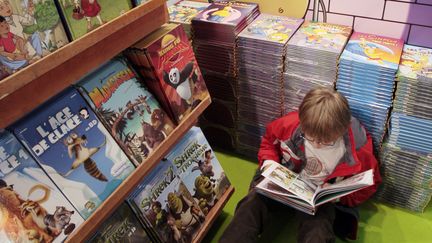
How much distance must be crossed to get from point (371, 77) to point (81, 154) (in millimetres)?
1164

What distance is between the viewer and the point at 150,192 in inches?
57.5

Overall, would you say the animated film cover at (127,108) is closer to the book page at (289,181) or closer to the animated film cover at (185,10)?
the book page at (289,181)

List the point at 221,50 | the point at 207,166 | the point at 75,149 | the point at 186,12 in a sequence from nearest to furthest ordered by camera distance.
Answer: the point at 75,149 < the point at 207,166 < the point at 221,50 < the point at 186,12

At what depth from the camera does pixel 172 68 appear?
4.54 ft

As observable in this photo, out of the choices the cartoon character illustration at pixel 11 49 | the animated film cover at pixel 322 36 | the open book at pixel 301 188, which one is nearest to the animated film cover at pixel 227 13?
the animated film cover at pixel 322 36

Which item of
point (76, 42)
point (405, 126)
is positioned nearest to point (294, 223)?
point (405, 126)

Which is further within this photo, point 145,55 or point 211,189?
point 211,189

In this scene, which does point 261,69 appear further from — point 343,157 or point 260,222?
point 260,222

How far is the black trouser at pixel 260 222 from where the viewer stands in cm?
148

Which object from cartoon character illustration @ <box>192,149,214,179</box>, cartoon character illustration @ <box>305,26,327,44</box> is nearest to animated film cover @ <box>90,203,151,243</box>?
cartoon character illustration @ <box>192,149,214,179</box>

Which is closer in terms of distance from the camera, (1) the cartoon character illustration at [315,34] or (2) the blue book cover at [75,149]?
(2) the blue book cover at [75,149]

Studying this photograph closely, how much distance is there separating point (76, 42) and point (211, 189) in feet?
3.26

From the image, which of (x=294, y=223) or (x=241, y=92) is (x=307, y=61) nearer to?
(x=241, y=92)

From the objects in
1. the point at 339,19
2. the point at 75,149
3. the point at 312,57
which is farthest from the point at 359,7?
the point at 75,149
